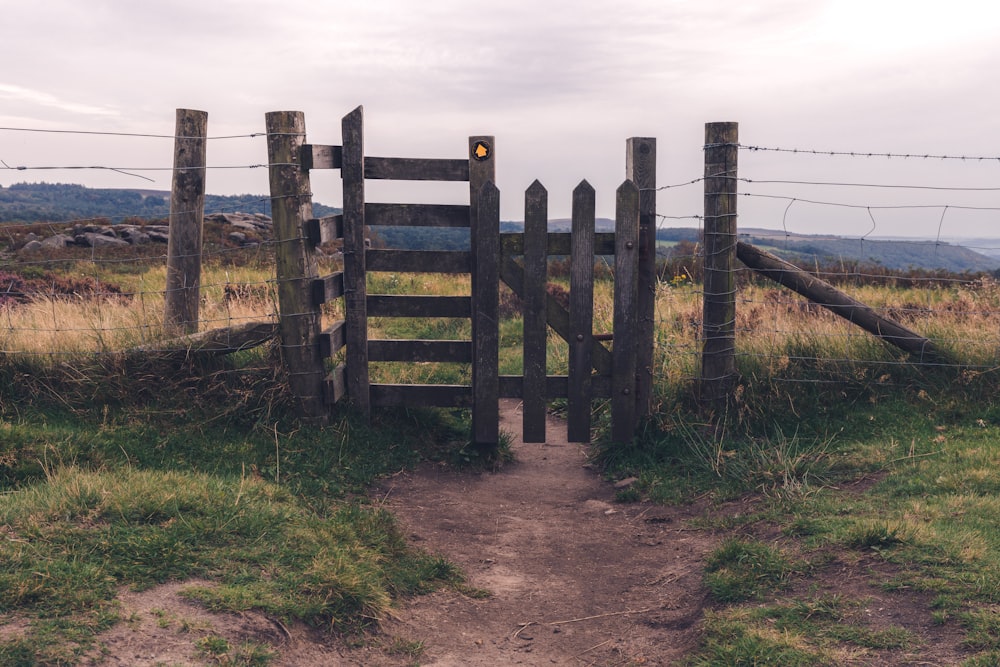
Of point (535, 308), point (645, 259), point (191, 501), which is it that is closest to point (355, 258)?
point (535, 308)

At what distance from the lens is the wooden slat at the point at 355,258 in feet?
23.8

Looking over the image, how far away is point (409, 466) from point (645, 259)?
278cm

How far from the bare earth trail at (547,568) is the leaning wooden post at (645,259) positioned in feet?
3.13

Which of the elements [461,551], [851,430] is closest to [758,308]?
[851,430]

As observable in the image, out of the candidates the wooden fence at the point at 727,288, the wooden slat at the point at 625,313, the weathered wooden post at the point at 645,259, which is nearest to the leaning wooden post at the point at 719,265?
the wooden fence at the point at 727,288

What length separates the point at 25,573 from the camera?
169 inches

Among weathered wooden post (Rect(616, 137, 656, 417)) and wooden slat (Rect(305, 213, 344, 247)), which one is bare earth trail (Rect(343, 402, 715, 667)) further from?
wooden slat (Rect(305, 213, 344, 247))

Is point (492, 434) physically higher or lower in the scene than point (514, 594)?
higher

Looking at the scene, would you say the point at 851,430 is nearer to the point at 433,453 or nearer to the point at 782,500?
the point at 782,500

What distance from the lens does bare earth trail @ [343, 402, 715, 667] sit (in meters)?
4.57

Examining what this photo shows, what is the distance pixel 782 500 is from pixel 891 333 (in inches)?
103

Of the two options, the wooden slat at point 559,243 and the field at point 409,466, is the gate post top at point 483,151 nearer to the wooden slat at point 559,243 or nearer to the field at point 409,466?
the wooden slat at point 559,243

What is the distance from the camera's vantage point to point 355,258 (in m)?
7.41

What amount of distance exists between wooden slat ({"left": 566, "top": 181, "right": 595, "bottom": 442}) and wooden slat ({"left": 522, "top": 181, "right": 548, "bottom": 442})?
0.83 feet
